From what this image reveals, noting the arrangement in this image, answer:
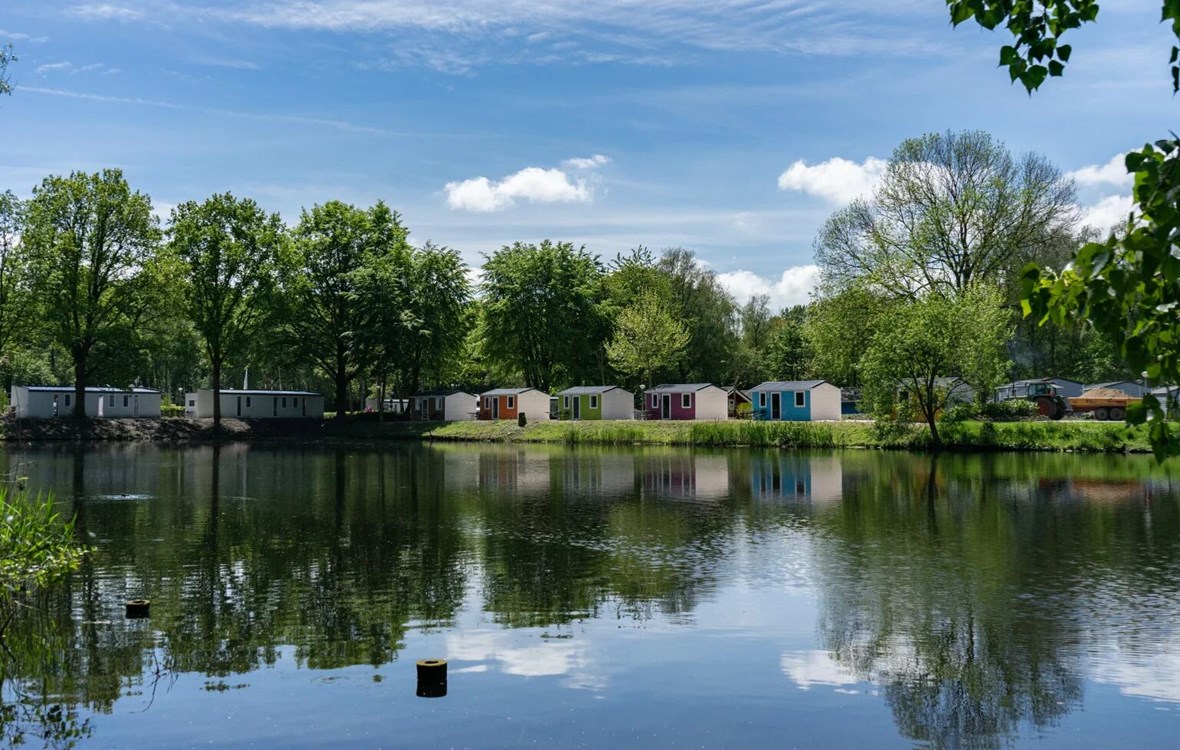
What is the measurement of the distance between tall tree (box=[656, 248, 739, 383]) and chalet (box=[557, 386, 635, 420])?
13.9 meters

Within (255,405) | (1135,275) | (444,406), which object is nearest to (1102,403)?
(444,406)

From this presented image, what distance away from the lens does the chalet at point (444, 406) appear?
263 ft

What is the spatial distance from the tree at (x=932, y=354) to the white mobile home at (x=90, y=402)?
5835 centimetres

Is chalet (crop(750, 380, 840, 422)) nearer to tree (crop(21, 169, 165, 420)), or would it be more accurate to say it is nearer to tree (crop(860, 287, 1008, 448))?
tree (crop(860, 287, 1008, 448))

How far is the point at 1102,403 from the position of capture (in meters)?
56.7

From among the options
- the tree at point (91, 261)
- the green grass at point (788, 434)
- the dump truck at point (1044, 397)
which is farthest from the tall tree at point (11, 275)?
the dump truck at point (1044, 397)

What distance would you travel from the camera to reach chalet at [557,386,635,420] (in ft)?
241

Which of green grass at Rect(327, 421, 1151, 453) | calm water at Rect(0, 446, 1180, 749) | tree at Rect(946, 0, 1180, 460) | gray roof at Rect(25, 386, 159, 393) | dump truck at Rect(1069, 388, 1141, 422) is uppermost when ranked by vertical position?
gray roof at Rect(25, 386, 159, 393)

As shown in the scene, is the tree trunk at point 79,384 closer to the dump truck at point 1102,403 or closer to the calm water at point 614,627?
the calm water at point 614,627

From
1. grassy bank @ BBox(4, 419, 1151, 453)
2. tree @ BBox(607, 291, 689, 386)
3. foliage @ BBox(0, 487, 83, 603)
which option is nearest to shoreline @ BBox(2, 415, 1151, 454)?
grassy bank @ BBox(4, 419, 1151, 453)

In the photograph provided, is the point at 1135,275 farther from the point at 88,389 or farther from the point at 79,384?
the point at 88,389

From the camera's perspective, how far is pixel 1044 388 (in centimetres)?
6212

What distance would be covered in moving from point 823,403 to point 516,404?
24.5 meters

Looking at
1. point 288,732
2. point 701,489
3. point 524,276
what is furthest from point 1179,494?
point 524,276
